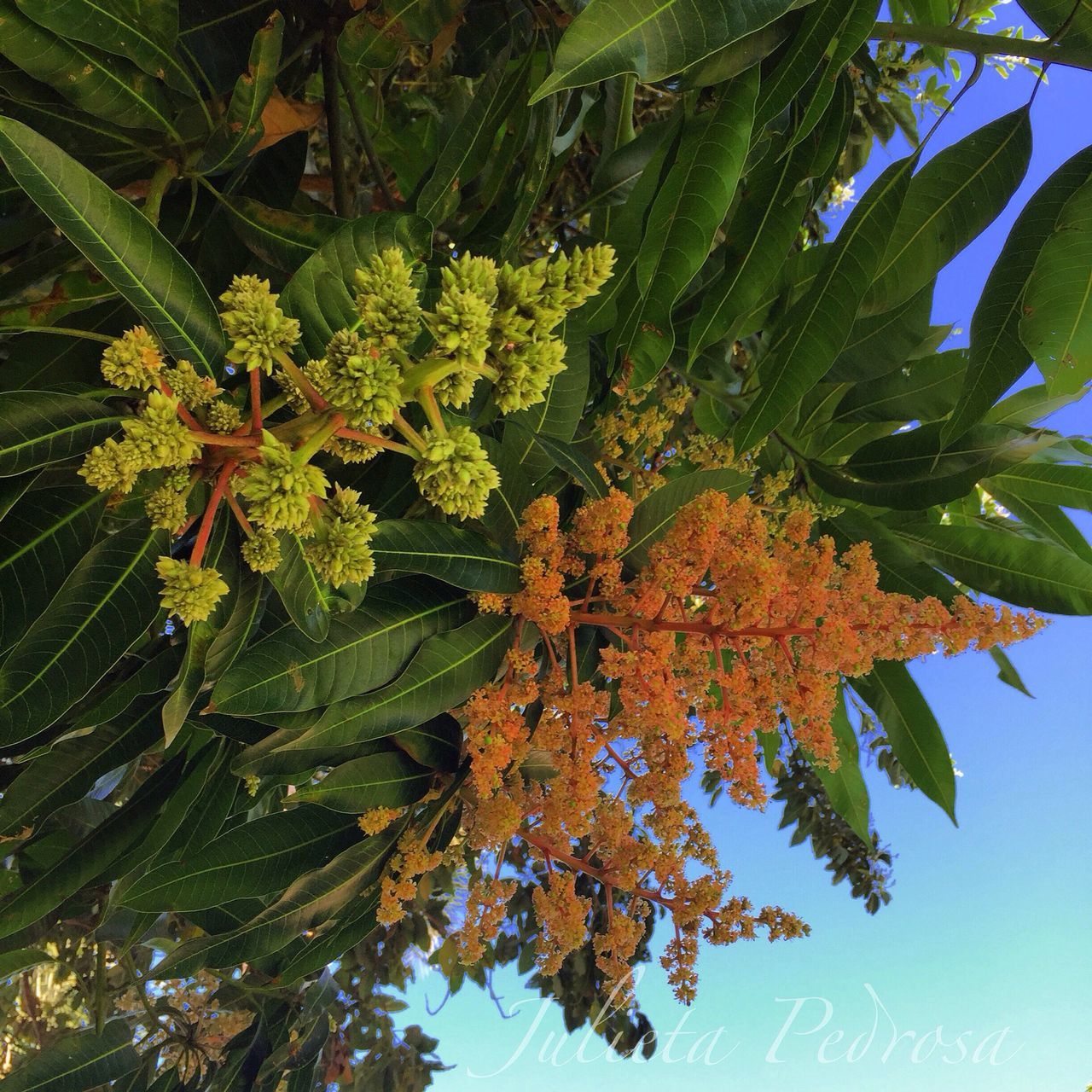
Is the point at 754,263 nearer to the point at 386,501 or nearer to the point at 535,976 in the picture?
the point at 386,501

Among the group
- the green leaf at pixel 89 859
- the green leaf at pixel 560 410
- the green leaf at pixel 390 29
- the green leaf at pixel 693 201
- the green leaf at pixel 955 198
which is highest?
the green leaf at pixel 955 198

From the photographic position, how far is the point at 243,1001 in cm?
235

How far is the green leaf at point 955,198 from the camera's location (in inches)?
48.5

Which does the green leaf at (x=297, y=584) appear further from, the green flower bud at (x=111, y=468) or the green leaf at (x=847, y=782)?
the green leaf at (x=847, y=782)

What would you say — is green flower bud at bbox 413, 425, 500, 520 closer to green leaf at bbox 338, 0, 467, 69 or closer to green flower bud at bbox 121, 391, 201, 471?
green flower bud at bbox 121, 391, 201, 471

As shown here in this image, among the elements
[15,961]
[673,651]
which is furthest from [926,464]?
[15,961]

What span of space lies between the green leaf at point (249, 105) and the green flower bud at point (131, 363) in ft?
1.48

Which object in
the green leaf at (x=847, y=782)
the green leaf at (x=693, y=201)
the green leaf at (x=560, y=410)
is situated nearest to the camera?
the green leaf at (x=693, y=201)

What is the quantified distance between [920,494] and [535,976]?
2043 mm

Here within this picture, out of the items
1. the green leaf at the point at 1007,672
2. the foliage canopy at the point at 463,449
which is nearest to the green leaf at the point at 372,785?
the foliage canopy at the point at 463,449

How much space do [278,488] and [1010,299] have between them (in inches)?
37.1

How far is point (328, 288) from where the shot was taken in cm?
95

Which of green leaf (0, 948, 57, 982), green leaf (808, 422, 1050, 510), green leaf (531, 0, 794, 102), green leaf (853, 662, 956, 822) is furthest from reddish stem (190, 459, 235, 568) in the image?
green leaf (0, 948, 57, 982)

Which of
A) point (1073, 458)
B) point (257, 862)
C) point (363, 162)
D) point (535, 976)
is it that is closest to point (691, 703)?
point (257, 862)
